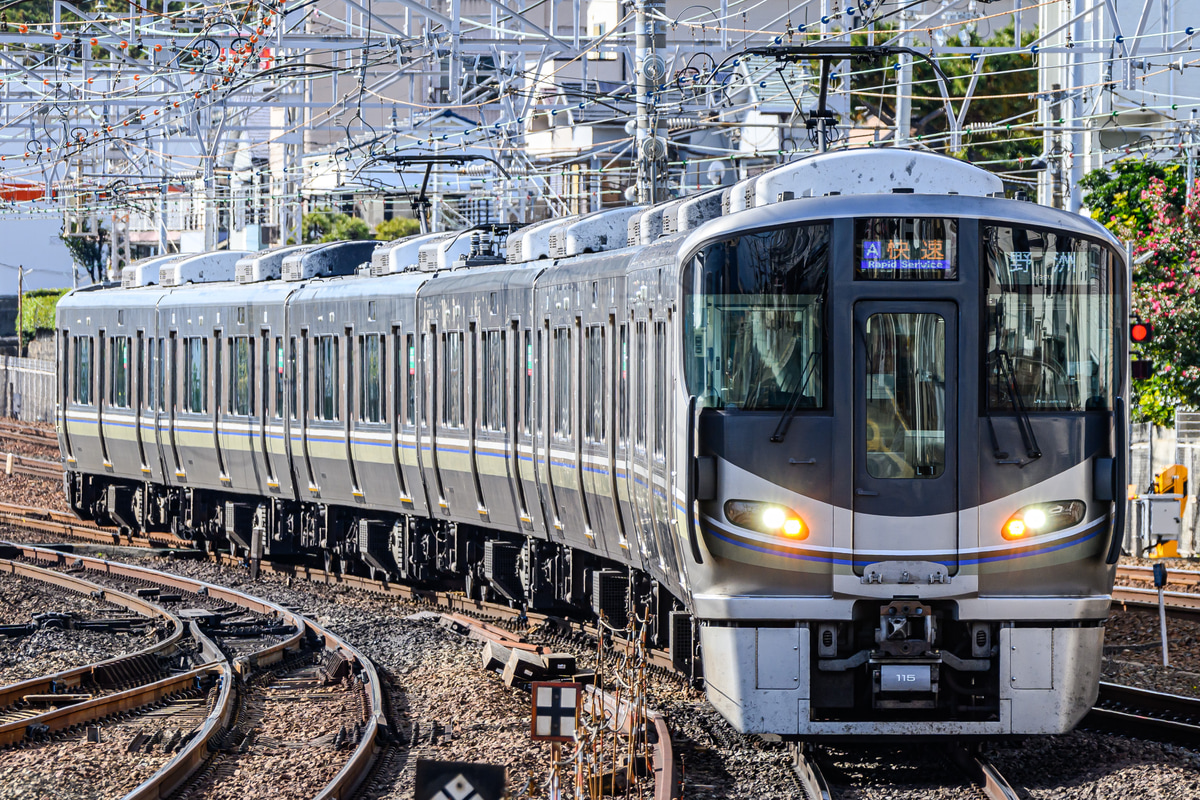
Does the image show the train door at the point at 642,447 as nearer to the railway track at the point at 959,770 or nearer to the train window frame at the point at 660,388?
the train window frame at the point at 660,388

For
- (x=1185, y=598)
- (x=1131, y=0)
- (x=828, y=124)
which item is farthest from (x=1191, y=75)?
(x=828, y=124)

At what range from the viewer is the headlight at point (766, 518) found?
9.24 metres

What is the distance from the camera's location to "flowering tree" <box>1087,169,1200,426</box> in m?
22.8

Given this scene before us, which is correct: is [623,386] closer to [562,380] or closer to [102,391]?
[562,380]

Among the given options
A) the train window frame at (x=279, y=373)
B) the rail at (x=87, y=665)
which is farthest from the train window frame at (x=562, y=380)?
the train window frame at (x=279, y=373)

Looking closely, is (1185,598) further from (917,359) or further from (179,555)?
(179,555)

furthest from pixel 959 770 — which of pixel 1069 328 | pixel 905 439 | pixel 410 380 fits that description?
pixel 410 380

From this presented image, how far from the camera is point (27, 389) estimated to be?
4750 centimetres

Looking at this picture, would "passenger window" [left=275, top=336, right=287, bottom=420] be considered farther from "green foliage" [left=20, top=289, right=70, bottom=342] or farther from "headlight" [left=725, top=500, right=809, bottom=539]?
"green foliage" [left=20, top=289, right=70, bottom=342]

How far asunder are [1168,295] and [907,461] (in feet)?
48.5

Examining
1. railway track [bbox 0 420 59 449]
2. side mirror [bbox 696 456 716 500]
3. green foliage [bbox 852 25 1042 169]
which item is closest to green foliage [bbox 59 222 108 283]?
railway track [bbox 0 420 59 449]

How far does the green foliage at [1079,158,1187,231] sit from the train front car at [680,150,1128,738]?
52.3ft

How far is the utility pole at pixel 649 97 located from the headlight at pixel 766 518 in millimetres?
9126

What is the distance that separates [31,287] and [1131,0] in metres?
48.1
